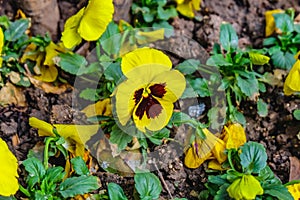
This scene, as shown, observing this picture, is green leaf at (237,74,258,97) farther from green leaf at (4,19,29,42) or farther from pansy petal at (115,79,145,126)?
green leaf at (4,19,29,42)

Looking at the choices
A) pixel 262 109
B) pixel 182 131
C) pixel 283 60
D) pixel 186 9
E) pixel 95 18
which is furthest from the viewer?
pixel 186 9

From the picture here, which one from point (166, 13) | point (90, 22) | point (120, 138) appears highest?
point (90, 22)

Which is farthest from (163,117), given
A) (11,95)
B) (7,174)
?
(11,95)

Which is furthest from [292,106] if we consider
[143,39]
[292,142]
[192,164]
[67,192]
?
[67,192]

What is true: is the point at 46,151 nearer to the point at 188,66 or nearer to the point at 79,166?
the point at 79,166

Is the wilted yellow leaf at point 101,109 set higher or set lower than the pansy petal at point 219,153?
higher

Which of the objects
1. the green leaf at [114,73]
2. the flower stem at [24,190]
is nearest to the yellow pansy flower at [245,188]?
the green leaf at [114,73]

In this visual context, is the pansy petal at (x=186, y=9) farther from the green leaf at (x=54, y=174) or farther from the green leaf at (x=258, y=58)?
the green leaf at (x=54, y=174)

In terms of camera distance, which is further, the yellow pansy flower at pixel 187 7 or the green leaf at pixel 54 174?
the yellow pansy flower at pixel 187 7

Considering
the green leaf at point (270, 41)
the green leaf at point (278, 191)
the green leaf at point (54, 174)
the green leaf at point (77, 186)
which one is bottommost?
the green leaf at point (278, 191)
